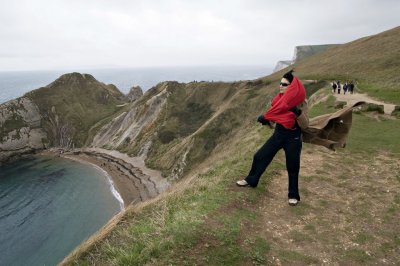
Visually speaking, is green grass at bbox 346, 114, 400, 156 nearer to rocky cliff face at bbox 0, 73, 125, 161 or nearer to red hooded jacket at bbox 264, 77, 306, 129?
red hooded jacket at bbox 264, 77, 306, 129

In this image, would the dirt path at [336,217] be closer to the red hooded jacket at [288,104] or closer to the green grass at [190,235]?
the green grass at [190,235]

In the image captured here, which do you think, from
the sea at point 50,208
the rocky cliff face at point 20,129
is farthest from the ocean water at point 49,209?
the rocky cliff face at point 20,129

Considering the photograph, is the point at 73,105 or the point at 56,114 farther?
the point at 73,105

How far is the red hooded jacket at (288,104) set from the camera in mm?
9547

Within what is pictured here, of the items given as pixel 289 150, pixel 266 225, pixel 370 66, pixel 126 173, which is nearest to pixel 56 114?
pixel 126 173

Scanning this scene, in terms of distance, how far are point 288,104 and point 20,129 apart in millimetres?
128594

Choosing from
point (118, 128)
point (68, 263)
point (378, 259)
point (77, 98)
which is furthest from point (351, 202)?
point (77, 98)

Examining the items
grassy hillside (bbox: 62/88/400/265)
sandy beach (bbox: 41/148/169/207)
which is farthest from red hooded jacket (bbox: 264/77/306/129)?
sandy beach (bbox: 41/148/169/207)

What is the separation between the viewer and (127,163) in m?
90.3

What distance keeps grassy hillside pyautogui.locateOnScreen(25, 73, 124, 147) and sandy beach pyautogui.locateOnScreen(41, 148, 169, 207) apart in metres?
13.6

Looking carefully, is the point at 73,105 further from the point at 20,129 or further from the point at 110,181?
the point at 110,181

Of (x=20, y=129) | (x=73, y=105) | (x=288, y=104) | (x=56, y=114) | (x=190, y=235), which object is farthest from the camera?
(x=73, y=105)

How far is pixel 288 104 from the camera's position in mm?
9617

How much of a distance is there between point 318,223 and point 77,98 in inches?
5644
